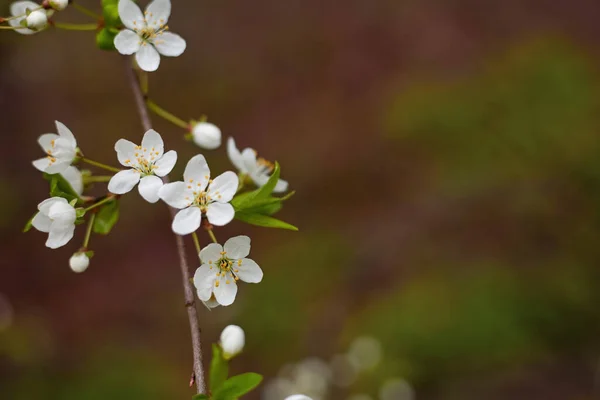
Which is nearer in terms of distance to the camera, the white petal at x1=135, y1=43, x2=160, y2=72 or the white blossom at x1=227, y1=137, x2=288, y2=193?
the white petal at x1=135, y1=43, x2=160, y2=72

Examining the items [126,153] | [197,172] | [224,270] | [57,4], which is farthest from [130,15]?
[224,270]

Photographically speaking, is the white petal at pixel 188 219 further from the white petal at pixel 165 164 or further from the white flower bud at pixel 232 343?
the white flower bud at pixel 232 343

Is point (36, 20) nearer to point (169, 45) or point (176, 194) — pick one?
point (169, 45)

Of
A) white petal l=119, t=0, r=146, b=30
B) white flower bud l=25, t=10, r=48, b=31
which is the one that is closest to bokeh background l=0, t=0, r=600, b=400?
white petal l=119, t=0, r=146, b=30

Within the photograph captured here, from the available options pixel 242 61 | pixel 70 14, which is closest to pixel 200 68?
pixel 242 61

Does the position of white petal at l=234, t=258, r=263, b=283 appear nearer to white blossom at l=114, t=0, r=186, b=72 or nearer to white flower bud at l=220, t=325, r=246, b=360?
white flower bud at l=220, t=325, r=246, b=360

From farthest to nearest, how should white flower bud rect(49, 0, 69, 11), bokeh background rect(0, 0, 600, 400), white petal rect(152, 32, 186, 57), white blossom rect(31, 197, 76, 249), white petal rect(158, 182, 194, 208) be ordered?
bokeh background rect(0, 0, 600, 400)
white petal rect(152, 32, 186, 57)
white flower bud rect(49, 0, 69, 11)
white blossom rect(31, 197, 76, 249)
white petal rect(158, 182, 194, 208)

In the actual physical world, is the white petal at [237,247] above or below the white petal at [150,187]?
below

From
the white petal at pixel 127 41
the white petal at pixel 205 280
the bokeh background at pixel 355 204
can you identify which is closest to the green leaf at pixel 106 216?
the white petal at pixel 205 280
